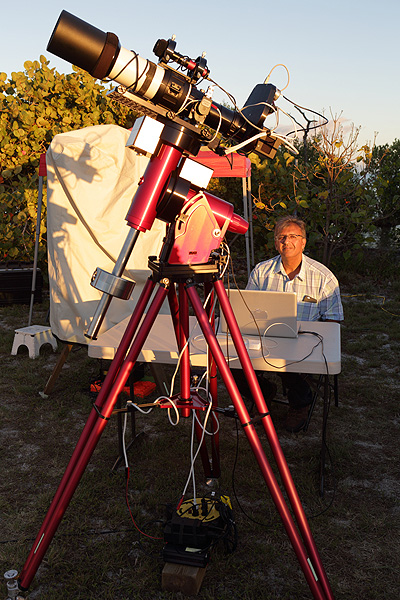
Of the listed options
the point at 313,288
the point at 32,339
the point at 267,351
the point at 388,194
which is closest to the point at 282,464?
the point at 267,351

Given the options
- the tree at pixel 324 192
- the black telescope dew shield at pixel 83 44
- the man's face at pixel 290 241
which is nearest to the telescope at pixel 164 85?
the black telescope dew shield at pixel 83 44

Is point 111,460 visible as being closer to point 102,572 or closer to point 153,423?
point 153,423

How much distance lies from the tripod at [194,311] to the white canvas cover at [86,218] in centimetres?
291

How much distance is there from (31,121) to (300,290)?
6717mm

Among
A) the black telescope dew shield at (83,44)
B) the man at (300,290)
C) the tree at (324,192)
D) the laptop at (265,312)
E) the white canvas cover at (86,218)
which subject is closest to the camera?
the black telescope dew shield at (83,44)

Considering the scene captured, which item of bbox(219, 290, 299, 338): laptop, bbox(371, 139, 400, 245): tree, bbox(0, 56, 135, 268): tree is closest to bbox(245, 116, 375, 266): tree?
bbox(371, 139, 400, 245): tree

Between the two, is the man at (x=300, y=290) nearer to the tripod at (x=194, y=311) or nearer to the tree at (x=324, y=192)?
the tripod at (x=194, y=311)

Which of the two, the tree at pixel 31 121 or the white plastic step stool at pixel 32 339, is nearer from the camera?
the white plastic step stool at pixel 32 339

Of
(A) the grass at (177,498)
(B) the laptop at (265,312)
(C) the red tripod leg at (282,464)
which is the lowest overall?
(A) the grass at (177,498)

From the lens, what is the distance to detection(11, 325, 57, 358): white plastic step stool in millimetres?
5508

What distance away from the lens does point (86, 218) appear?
4.83 metres

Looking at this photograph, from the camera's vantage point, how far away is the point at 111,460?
132 inches

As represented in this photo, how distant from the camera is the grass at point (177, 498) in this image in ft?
7.54

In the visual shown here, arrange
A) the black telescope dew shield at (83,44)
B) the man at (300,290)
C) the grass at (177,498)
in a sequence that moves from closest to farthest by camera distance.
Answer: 1. the black telescope dew shield at (83,44)
2. the grass at (177,498)
3. the man at (300,290)
